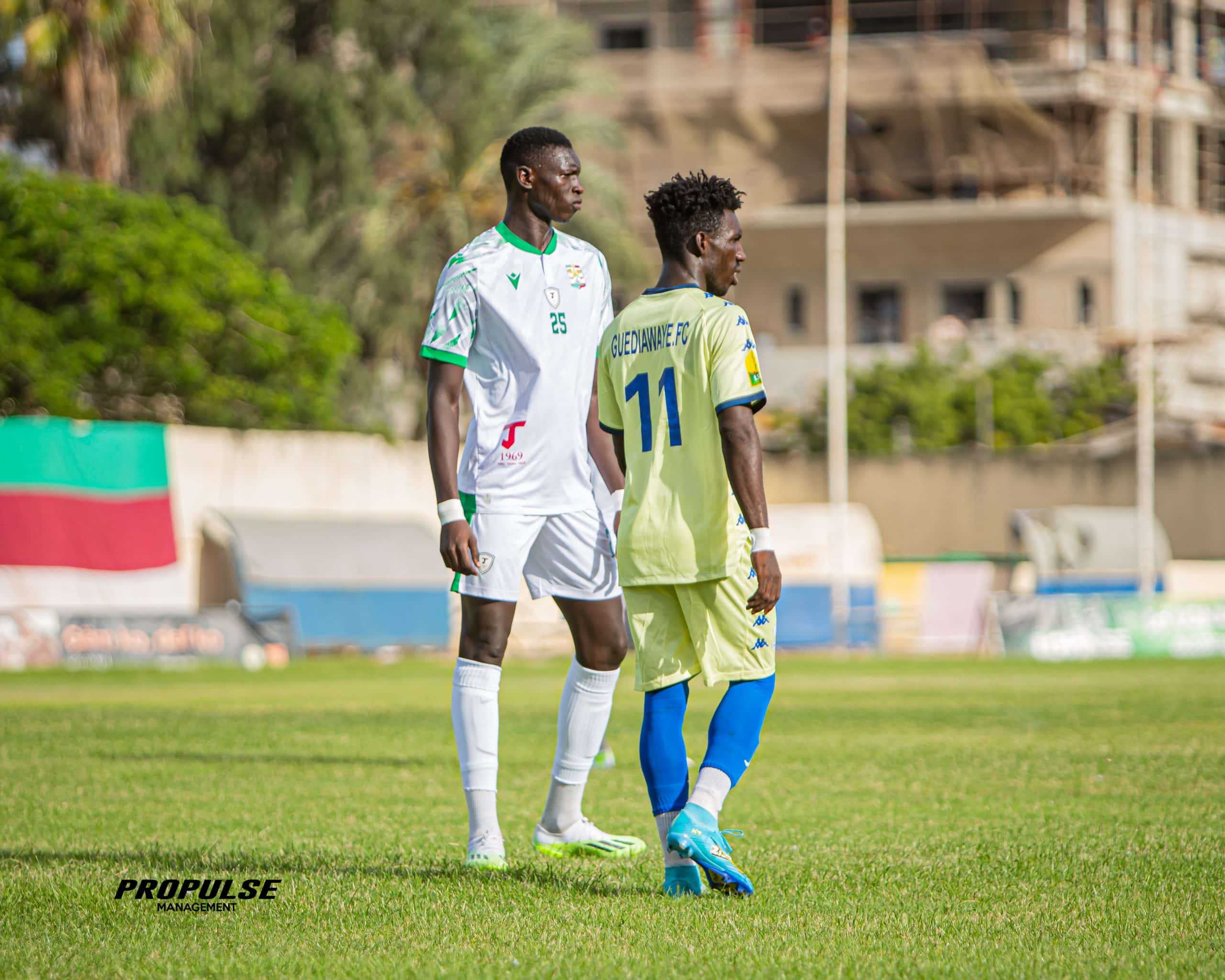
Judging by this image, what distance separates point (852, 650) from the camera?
33.1 metres

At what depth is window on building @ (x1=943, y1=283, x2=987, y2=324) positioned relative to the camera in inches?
2399

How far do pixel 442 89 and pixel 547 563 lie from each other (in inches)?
1414

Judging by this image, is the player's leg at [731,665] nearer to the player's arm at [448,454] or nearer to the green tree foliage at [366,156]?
the player's arm at [448,454]

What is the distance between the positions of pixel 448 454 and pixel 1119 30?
57168mm

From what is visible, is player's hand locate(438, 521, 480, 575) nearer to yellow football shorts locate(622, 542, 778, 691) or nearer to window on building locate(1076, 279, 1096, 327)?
yellow football shorts locate(622, 542, 778, 691)

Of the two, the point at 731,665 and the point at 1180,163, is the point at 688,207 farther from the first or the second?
the point at 1180,163

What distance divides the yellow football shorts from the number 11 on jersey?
1.37ft

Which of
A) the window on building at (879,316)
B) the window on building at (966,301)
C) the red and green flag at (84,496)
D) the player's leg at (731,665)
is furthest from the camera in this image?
the window on building at (879,316)

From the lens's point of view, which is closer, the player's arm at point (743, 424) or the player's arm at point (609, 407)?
the player's arm at point (743, 424)

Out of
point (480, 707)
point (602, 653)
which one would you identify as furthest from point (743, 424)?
point (480, 707)

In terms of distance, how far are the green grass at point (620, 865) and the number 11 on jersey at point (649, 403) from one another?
1409mm

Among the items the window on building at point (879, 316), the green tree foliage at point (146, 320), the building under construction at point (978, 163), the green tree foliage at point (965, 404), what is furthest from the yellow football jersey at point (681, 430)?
the window on building at point (879, 316)

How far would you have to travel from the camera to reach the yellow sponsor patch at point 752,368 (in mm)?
5531

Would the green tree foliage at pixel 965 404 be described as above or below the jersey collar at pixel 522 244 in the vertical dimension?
below
